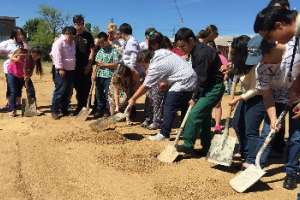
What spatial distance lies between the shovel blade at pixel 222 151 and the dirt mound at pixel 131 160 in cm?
66

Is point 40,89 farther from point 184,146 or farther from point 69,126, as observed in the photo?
point 184,146

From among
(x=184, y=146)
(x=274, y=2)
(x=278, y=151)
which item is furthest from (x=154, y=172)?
(x=274, y=2)

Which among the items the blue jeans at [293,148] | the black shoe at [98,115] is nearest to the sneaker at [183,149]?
the blue jeans at [293,148]

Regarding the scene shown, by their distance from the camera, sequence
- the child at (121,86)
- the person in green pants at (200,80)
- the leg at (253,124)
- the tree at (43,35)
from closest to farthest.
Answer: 1. the leg at (253,124)
2. the person in green pants at (200,80)
3. the child at (121,86)
4. the tree at (43,35)

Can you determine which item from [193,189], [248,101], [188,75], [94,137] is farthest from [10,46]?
[193,189]

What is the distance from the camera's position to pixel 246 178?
489 centimetres

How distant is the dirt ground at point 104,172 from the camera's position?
4.73 metres

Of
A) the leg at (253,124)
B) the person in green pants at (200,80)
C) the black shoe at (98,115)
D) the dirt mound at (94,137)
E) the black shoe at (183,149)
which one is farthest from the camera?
the black shoe at (98,115)

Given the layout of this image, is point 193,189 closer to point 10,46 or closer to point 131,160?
point 131,160

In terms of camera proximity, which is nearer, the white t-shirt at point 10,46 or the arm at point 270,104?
the arm at point 270,104

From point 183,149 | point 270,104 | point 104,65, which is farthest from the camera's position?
point 104,65

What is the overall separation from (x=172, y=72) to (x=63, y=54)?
2825 millimetres

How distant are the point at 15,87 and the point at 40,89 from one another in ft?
17.6

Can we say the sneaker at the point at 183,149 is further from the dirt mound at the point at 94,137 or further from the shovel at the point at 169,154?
the dirt mound at the point at 94,137
